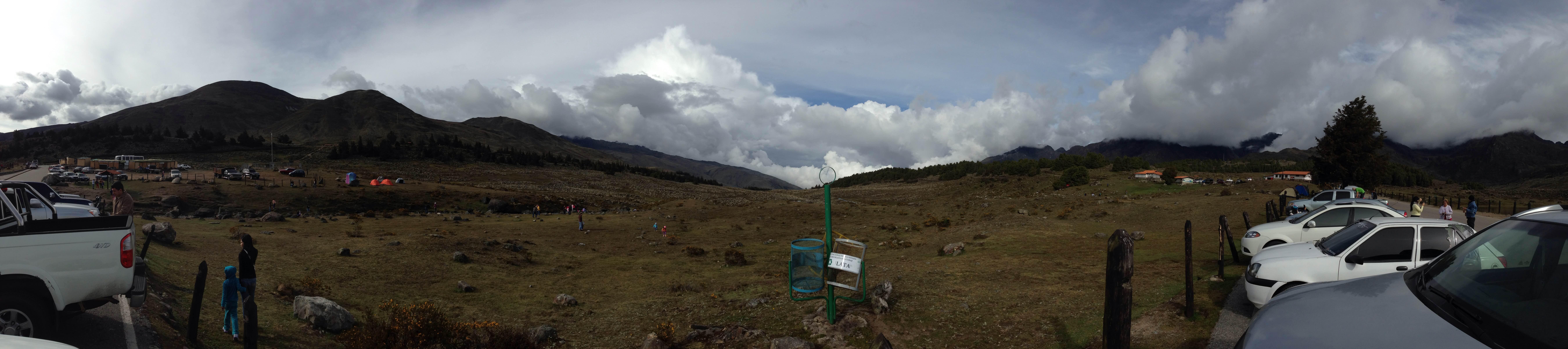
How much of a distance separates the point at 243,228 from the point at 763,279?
23811 millimetres

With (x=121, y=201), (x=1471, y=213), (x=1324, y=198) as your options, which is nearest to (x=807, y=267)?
(x=121, y=201)

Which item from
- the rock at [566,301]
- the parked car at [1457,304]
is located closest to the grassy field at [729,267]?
the rock at [566,301]

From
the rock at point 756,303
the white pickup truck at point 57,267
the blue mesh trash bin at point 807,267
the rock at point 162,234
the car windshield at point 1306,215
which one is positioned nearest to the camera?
the white pickup truck at point 57,267

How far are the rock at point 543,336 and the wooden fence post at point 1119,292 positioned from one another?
9.66 metres

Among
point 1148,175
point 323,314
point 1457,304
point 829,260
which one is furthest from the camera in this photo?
point 1148,175

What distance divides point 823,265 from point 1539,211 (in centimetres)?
733

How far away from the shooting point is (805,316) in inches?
435

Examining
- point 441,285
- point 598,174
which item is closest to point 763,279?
point 441,285

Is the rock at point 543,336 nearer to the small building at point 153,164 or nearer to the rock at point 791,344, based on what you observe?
the rock at point 791,344

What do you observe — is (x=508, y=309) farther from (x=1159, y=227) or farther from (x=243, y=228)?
(x=1159, y=227)

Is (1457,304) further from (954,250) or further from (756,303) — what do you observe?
(954,250)

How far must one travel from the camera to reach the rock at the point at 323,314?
419 inches

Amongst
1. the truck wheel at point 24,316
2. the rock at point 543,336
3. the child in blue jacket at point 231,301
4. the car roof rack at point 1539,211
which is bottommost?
the rock at point 543,336

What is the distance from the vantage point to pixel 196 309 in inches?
309
